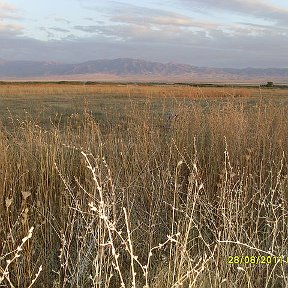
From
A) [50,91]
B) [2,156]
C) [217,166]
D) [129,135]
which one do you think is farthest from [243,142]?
[50,91]

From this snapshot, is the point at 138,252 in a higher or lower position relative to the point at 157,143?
lower

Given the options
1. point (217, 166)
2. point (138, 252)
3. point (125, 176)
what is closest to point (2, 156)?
point (125, 176)

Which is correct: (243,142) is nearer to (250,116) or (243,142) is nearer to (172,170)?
(172,170)

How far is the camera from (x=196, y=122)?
6.33m

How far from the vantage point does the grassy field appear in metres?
2.92

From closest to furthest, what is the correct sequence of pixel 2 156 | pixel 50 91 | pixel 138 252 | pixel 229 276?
pixel 229 276 < pixel 138 252 < pixel 2 156 < pixel 50 91

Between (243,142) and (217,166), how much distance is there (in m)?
0.68

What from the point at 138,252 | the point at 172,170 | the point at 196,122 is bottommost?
the point at 138,252

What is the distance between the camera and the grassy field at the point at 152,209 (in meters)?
2.92

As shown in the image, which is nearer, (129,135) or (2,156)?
(2,156)

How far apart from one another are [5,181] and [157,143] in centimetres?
216

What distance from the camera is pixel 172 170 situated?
5152 mm

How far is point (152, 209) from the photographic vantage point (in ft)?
14.2

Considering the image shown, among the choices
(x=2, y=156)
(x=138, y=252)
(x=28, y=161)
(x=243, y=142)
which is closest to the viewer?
(x=138, y=252)
